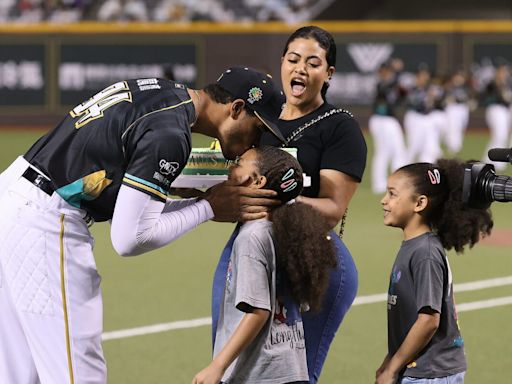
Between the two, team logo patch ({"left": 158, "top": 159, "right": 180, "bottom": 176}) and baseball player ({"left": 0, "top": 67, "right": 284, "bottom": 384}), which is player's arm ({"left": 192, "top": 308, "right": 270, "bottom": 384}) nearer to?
baseball player ({"left": 0, "top": 67, "right": 284, "bottom": 384})

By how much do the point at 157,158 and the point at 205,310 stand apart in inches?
210

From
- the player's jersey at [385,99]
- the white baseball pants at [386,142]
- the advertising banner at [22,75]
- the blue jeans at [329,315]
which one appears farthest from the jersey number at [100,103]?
the advertising banner at [22,75]

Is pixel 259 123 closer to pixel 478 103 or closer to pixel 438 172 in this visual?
pixel 438 172

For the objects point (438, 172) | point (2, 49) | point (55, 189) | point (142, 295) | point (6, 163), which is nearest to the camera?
point (55, 189)

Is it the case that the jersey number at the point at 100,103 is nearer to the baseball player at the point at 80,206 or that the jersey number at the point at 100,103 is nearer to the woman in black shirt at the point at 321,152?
the baseball player at the point at 80,206

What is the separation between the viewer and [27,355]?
16.3 ft

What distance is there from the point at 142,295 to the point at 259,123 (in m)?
5.60

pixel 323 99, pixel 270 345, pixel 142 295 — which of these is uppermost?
pixel 323 99

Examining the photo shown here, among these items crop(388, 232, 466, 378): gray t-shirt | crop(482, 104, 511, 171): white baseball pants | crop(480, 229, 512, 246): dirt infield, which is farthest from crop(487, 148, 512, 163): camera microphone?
crop(482, 104, 511, 171): white baseball pants

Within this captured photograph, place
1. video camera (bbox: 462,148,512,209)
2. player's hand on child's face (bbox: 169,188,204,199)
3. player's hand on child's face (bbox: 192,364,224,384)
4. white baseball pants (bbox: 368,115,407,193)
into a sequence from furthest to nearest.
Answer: white baseball pants (bbox: 368,115,407,193) → player's hand on child's face (bbox: 169,188,204,199) → player's hand on child's face (bbox: 192,364,224,384) → video camera (bbox: 462,148,512,209)

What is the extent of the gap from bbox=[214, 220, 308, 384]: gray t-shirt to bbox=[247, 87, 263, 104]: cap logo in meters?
0.52

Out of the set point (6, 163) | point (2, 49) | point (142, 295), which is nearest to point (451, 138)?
point (6, 163)

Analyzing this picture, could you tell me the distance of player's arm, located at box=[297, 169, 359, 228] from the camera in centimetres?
538

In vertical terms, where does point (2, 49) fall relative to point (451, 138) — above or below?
above
